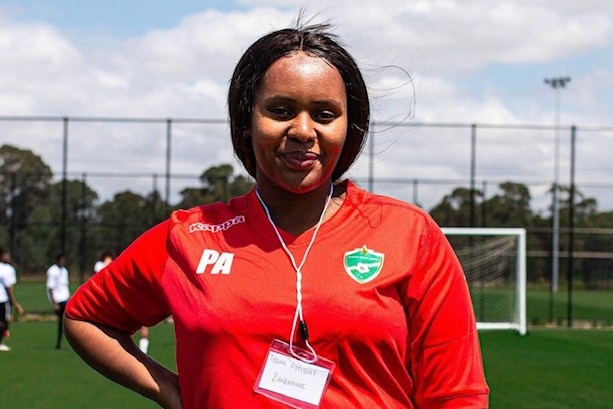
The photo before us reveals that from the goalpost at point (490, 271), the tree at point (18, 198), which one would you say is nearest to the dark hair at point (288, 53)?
the goalpost at point (490, 271)

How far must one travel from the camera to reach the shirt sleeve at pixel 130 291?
7.32 ft

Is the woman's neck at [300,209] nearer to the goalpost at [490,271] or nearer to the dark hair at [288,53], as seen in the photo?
the dark hair at [288,53]

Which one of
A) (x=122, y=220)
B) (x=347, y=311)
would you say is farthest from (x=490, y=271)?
(x=347, y=311)

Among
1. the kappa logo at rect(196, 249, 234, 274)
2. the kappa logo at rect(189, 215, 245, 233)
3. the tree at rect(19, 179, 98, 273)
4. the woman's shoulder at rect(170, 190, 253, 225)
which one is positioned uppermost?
the woman's shoulder at rect(170, 190, 253, 225)

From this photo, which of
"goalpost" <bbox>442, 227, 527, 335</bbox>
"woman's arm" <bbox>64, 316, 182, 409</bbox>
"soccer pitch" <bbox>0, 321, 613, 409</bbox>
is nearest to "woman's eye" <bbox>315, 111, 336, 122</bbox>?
"woman's arm" <bbox>64, 316, 182, 409</bbox>

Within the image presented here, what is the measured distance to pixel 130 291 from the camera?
2.28 m

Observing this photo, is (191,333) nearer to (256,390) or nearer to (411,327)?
(256,390)

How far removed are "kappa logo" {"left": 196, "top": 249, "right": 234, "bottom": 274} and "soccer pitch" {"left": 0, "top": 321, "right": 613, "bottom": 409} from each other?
908cm

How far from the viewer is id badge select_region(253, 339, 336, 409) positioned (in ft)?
6.47

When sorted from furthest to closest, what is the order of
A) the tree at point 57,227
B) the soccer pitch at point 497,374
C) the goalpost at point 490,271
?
the tree at point 57,227 → the goalpost at point 490,271 → the soccer pitch at point 497,374

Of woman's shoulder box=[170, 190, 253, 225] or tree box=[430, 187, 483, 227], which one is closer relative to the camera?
woman's shoulder box=[170, 190, 253, 225]

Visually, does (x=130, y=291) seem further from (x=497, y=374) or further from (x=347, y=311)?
(x=497, y=374)

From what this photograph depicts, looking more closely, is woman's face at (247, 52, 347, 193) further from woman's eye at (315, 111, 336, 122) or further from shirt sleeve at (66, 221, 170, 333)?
shirt sleeve at (66, 221, 170, 333)

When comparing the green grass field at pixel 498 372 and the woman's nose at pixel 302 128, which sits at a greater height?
the woman's nose at pixel 302 128
